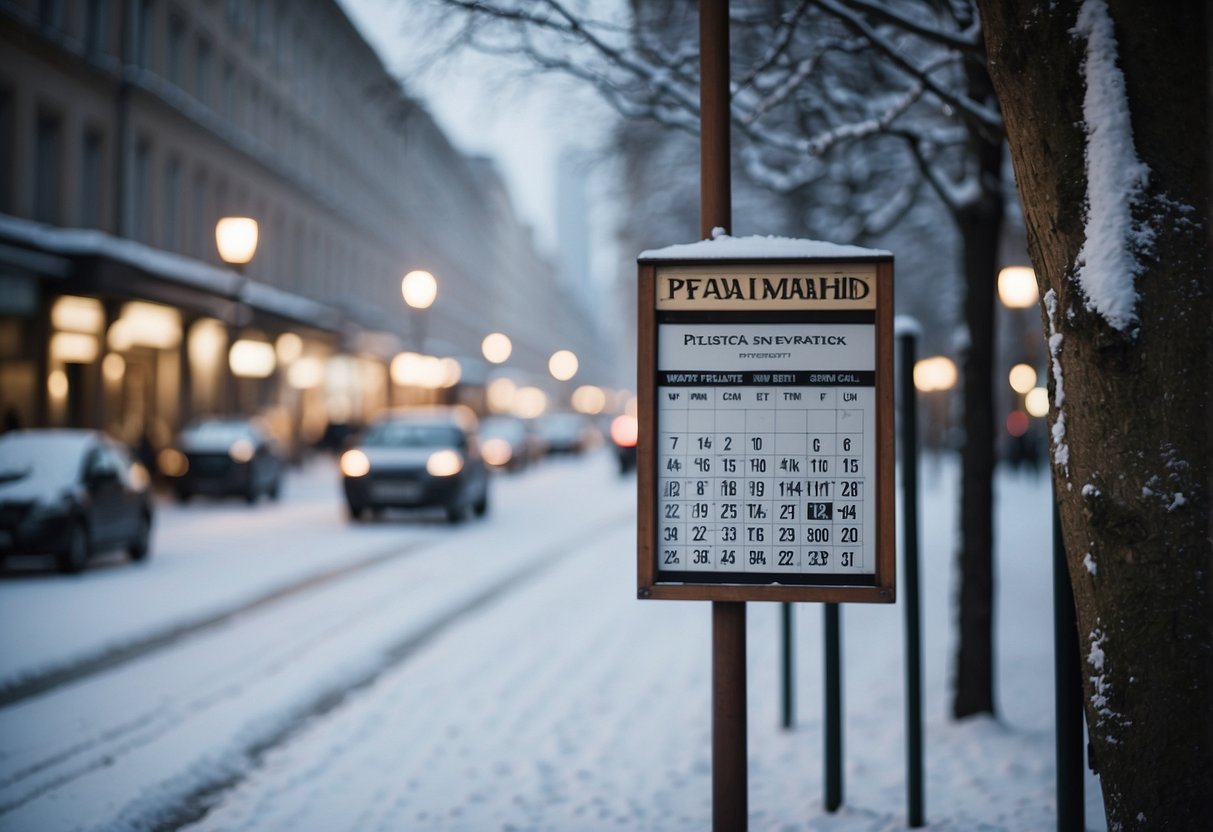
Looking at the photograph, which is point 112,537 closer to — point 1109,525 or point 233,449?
point 233,449

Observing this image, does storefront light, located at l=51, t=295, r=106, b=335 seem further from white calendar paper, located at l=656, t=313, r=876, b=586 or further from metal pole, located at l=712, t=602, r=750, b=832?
metal pole, located at l=712, t=602, r=750, b=832

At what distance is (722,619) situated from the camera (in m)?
3.72

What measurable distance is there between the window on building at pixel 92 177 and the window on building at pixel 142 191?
1942mm

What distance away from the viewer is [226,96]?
3834 centimetres

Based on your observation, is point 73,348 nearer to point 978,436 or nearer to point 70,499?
point 70,499

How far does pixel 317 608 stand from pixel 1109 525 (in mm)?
9318

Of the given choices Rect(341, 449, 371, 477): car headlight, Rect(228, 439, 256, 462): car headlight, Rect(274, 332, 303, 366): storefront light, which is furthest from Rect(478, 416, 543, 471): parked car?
Rect(341, 449, 371, 477): car headlight

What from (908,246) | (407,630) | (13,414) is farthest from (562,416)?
(407,630)

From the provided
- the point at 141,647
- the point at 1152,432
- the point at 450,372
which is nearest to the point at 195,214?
the point at 450,372

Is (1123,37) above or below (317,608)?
above

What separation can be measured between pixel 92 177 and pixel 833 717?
93.1 feet

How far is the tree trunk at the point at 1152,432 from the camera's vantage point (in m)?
2.83

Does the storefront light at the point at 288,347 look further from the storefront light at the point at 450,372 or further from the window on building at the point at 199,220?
the storefront light at the point at 450,372

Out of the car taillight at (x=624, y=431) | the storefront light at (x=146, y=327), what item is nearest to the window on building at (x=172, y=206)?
the storefront light at (x=146, y=327)
